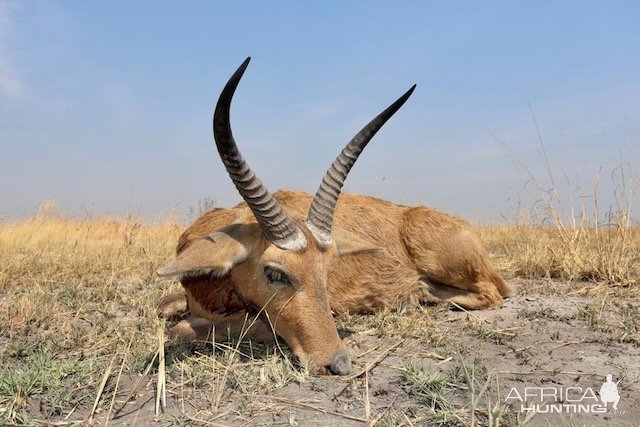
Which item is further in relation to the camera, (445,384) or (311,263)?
(311,263)

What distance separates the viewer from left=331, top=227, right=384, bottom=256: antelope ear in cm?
466

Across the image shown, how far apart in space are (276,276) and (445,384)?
1320 mm

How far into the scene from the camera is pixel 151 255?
8.55 metres

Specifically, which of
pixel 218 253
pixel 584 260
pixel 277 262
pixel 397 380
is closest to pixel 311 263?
pixel 277 262

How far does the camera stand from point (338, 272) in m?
5.67

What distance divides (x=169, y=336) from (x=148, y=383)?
40.8 inches

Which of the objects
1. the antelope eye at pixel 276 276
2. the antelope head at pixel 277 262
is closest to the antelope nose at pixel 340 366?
the antelope head at pixel 277 262

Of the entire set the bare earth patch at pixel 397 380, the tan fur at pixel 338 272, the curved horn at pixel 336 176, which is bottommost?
the bare earth patch at pixel 397 380

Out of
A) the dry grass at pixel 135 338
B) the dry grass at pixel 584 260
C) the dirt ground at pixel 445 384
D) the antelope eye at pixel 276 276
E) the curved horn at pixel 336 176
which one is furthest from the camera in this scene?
the dry grass at pixel 584 260

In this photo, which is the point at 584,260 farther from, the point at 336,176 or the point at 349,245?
the point at 336,176

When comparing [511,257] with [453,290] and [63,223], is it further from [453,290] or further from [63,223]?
[63,223]

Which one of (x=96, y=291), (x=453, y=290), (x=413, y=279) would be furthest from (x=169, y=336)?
(x=453, y=290)

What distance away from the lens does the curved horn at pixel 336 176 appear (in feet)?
13.7

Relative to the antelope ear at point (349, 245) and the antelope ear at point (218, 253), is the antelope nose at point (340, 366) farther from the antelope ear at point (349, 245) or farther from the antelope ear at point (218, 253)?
the antelope ear at point (349, 245)
